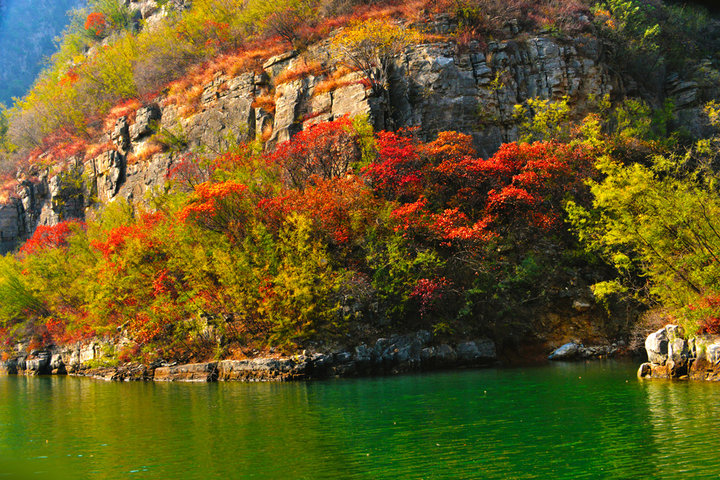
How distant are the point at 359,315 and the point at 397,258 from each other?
3618 mm

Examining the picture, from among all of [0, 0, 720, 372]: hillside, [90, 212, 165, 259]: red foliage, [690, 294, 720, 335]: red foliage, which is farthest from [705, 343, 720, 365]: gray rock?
[90, 212, 165, 259]: red foliage

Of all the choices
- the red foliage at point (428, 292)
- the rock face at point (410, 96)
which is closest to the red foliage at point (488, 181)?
the red foliage at point (428, 292)

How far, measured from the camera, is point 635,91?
A: 4309 cm

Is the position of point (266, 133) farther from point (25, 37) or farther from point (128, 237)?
point (25, 37)

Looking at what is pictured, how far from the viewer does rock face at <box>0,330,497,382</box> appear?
26266 mm

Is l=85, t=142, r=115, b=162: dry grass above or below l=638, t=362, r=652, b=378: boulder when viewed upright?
above

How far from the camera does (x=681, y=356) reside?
65.7 ft

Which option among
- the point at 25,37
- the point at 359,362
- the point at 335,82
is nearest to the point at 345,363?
the point at 359,362

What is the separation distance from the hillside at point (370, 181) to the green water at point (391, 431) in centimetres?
710

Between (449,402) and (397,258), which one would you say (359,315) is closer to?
(397,258)

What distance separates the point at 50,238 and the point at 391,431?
42.4 metres

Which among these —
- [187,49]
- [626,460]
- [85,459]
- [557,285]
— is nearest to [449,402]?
[626,460]

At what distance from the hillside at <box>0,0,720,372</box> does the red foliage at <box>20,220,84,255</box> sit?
284 mm

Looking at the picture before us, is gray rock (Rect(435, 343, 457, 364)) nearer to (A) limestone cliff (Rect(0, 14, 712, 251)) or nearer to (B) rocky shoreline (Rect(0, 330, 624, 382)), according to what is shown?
(B) rocky shoreline (Rect(0, 330, 624, 382))
